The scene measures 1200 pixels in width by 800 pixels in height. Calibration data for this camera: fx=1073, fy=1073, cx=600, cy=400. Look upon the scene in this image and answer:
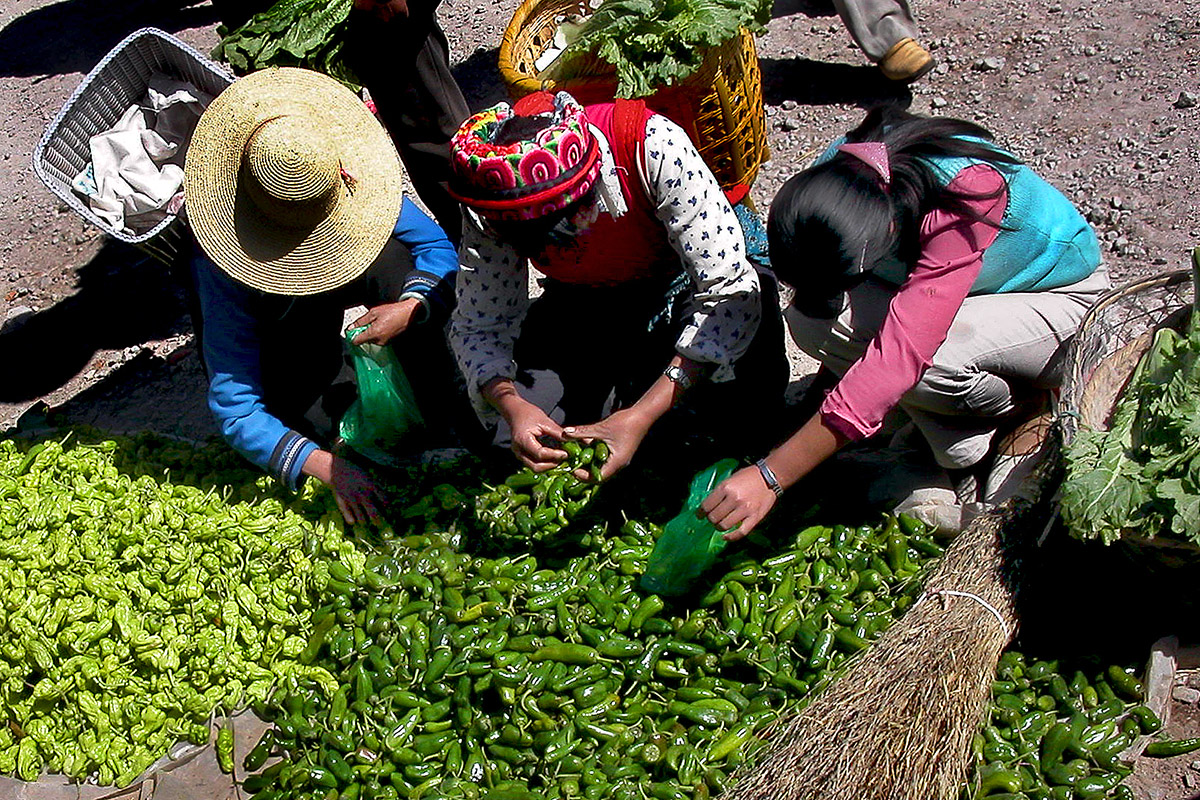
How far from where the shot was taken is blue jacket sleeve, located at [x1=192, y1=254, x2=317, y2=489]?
10.9ft

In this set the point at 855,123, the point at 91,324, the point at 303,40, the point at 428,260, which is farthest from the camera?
the point at 91,324

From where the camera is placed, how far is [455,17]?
23.1 feet

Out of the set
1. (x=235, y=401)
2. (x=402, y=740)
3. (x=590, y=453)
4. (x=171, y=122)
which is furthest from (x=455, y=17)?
(x=402, y=740)

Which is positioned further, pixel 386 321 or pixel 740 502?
pixel 386 321

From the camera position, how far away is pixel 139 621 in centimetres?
305

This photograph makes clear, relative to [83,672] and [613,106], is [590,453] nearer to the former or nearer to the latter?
[613,106]

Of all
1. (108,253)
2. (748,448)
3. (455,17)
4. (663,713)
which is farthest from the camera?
(455,17)

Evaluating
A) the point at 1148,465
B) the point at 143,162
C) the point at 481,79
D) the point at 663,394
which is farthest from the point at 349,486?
the point at 481,79

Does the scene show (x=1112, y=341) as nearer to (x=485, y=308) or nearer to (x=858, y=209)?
(x=858, y=209)

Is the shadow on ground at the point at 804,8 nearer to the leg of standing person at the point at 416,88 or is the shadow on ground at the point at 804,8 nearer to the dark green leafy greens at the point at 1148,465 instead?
the leg of standing person at the point at 416,88

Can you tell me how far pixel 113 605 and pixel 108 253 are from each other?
3.34 meters

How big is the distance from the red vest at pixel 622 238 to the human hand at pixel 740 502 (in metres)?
0.79

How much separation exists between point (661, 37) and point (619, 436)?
1578 mm

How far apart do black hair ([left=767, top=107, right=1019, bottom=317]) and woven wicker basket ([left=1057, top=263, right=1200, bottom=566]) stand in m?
0.52
